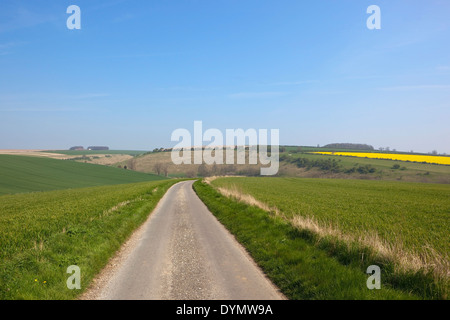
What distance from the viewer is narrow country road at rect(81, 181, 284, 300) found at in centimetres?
619

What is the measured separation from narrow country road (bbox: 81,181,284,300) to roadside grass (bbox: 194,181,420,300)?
44cm

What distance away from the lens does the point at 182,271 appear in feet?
25.1

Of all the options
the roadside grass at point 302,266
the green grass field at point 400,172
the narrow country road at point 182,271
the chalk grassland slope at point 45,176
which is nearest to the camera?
the roadside grass at point 302,266

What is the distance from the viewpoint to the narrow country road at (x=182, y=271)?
6191 millimetres

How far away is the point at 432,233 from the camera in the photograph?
1338 centimetres

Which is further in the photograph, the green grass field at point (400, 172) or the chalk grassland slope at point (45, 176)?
the green grass field at point (400, 172)

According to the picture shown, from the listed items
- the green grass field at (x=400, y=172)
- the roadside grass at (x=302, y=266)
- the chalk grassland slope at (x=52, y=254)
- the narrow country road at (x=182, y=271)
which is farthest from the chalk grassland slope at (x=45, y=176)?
the green grass field at (x=400, y=172)

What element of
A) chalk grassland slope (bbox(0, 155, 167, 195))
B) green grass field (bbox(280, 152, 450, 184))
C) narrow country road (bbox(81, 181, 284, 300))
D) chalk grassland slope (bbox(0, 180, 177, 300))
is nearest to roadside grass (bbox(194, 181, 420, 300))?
narrow country road (bbox(81, 181, 284, 300))

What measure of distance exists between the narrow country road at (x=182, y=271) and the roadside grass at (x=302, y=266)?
0.44 metres

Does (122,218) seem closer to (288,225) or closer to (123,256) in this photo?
(123,256)

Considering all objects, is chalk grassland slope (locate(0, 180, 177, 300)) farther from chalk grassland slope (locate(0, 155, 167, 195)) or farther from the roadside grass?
chalk grassland slope (locate(0, 155, 167, 195))

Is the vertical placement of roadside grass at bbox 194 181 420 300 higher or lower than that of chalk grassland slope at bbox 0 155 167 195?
higher

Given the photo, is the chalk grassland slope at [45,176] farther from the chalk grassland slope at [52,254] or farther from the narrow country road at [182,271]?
the narrow country road at [182,271]
